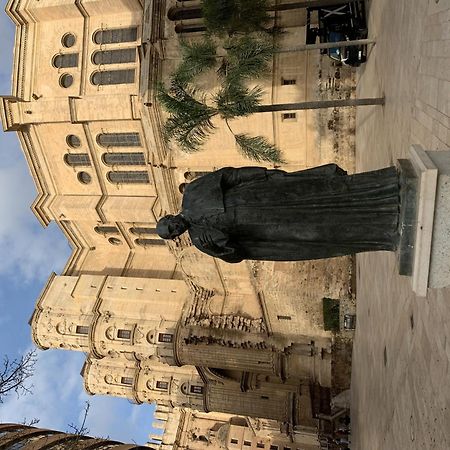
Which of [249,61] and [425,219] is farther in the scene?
[249,61]

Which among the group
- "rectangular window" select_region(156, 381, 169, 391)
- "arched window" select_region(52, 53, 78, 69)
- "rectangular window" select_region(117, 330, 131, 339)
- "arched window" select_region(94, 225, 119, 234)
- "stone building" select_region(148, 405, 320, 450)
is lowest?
"stone building" select_region(148, 405, 320, 450)

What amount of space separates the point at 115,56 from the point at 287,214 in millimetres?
18176

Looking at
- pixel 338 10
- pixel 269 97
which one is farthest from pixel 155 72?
pixel 338 10

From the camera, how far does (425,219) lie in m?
4.66

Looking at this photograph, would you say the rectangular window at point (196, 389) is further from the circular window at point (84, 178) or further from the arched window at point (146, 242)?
the circular window at point (84, 178)

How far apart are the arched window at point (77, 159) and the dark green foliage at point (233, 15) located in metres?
10.5

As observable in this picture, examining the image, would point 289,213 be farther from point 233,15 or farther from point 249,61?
point 233,15

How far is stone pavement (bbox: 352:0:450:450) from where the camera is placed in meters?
6.08

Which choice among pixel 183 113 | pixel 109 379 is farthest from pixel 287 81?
pixel 109 379

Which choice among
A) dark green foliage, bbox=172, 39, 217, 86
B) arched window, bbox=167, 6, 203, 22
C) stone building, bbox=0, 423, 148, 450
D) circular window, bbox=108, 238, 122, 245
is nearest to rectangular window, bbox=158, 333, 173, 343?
stone building, bbox=0, 423, 148, 450

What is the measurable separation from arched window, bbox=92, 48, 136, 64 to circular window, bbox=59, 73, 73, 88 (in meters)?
1.40

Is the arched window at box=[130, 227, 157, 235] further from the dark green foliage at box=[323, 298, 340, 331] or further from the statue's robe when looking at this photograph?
the statue's robe

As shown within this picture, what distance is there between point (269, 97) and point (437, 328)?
1413cm

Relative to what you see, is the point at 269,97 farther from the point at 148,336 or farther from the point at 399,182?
the point at 399,182
